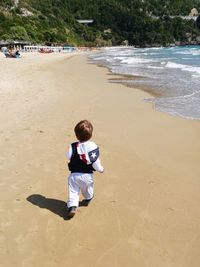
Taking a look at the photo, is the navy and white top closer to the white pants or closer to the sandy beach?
the white pants

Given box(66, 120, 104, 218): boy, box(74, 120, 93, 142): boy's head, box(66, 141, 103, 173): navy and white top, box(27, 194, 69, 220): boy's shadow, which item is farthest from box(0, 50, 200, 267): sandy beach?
box(74, 120, 93, 142): boy's head

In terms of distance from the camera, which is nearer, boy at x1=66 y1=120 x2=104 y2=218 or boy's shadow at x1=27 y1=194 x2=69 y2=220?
boy at x1=66 y1=120 x2=104 y2=218

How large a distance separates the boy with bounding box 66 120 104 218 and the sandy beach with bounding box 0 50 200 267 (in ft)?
0.81

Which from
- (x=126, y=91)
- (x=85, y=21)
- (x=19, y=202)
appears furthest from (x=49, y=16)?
(x=19, y=202)

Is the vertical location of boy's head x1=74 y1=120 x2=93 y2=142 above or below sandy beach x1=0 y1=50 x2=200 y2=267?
above

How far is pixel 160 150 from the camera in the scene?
7.29 meters

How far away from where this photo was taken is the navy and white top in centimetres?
480

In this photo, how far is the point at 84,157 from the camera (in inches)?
189

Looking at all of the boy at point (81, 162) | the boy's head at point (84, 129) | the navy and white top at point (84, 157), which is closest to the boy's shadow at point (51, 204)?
the boy at point (81, 162)

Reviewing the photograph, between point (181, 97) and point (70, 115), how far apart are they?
17.1 ft

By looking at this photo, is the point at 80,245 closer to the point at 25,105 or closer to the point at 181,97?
the point at 25,105

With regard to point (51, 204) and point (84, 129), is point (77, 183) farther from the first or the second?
point (84, 129)

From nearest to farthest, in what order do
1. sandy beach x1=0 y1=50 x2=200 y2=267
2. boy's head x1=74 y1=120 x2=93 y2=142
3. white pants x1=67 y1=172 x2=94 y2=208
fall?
sandy beach x1=0 y1=50 x2=200 y2=267 < boy's head x1=74 y1=120 x2=93 y2=142 < white pants x1=67 y1=172 x2=94 y2=208

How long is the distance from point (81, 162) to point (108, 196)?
771 mm
